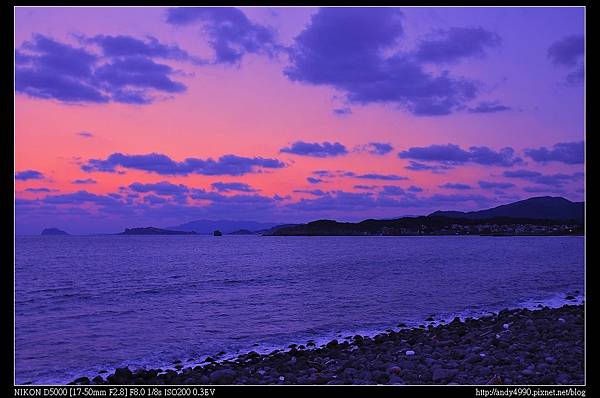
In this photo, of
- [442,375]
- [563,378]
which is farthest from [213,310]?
[563,378]

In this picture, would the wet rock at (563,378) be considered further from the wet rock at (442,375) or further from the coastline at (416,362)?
the wet rock at (442,375)

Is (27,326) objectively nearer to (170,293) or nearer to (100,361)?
(100,361)

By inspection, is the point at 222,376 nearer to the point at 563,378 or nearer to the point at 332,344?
the point at 332,344

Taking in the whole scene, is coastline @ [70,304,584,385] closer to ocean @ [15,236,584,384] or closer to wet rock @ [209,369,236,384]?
wet rock @ [209,369,236,384]

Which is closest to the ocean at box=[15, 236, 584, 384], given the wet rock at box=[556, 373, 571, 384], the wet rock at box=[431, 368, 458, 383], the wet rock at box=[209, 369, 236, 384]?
the wet rock at box=[209, 369, 236, 384]

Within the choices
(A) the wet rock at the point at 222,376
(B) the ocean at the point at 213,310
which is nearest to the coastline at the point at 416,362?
(A) the wet rock at the point at 222,376

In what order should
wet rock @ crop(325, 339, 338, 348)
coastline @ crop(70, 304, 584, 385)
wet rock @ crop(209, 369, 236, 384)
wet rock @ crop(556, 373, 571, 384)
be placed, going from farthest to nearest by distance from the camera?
1. wet rock @ crop(325, 339, 338, 348)
2. wet rock @ crop(209, 369, 236, 384)
3. coastline @ crop(70, 304, 584, 385)
4. wet rock @ crop(556, 373, 571, 384)

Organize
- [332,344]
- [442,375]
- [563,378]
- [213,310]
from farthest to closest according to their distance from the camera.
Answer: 1. [213,310]
2. [332,344]
3. [442,375]
4. [563,378]

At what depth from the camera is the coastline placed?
11133 millimetres

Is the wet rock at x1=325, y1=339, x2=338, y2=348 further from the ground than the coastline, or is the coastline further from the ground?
the coastline

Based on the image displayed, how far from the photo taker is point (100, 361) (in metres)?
15.3

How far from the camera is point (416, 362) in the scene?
12.6m
